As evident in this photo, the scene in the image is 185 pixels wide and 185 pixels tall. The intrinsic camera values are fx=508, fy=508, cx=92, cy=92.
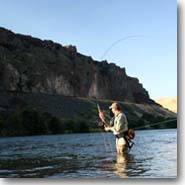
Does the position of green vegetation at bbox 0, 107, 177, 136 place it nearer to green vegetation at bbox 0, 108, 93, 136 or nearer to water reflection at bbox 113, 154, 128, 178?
green vegetation at bbox 0, 108, 93, 136

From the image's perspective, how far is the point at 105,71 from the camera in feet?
24.2

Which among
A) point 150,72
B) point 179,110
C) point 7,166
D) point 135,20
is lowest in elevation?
point 7,166

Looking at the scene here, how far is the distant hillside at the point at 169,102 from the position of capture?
20.0ft

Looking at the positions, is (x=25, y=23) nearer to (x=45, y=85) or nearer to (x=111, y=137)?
(x=111, y=137)

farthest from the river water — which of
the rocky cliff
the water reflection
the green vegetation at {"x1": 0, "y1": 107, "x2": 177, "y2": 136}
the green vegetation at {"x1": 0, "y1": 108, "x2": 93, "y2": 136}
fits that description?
the green vegetation at {"x1": 0, "y1": 108, "x2": 93, "y2": 136}

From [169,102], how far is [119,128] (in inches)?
30.5

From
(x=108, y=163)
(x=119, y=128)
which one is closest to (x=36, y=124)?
(x=108, y=163)

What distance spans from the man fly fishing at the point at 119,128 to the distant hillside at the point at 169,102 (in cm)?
53

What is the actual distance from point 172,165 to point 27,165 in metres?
2.55

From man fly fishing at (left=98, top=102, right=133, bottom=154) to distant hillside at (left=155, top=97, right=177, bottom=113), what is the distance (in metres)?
0.53

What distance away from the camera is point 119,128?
22.1 ft

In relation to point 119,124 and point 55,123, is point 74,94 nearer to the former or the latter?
point 55,123

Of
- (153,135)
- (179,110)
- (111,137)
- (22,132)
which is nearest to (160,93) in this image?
(179,110)

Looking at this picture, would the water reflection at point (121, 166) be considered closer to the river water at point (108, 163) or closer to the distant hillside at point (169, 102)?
the river water at point (108, 163)
